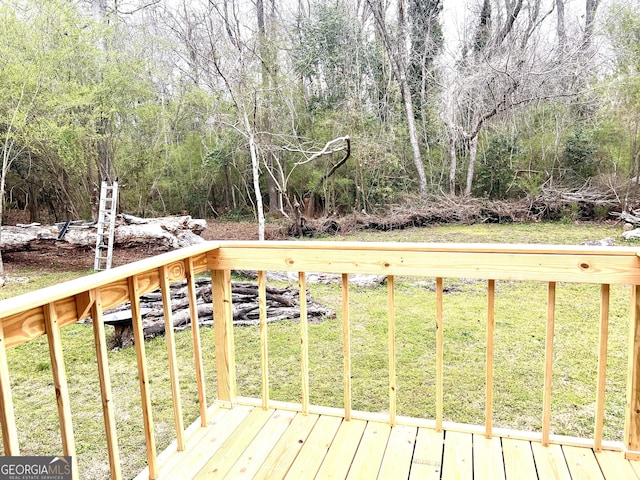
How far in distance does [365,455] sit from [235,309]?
239 centimetres

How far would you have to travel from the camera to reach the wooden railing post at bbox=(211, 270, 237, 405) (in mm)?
1674

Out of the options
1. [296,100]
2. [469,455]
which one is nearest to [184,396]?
[469,455]

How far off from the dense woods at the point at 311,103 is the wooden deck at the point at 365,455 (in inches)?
202

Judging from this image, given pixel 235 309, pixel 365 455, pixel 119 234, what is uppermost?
pixel 119 234

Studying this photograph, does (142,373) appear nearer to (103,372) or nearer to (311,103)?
(103,372)

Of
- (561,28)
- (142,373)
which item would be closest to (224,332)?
(142,373)

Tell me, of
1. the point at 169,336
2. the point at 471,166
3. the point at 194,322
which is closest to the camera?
the point at 169,336

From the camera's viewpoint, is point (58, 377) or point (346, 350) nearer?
point (58, 377)

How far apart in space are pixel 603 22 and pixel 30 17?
24.5 feet

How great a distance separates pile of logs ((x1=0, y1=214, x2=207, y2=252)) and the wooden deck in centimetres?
479

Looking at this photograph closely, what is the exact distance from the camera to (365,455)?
139cm

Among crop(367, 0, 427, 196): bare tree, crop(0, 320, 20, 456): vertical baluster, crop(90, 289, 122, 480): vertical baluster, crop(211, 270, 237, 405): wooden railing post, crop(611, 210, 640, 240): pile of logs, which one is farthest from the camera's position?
crop(367, 0, 427, 196): bare tree

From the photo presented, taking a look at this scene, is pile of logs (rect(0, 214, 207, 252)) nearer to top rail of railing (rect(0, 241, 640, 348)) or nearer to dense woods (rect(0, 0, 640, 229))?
dense woods (rect(0, 0, 640, 229))

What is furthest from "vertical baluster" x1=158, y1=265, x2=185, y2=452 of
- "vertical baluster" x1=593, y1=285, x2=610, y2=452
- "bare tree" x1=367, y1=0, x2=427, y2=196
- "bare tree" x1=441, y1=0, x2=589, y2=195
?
"bare tree" x1=367, y1=0, x2=427, y2=196
